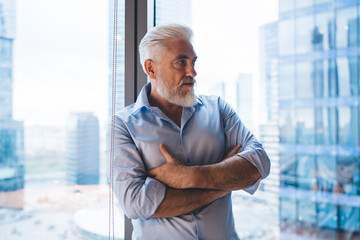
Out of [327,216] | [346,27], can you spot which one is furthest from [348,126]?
[327,216]

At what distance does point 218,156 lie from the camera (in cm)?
91

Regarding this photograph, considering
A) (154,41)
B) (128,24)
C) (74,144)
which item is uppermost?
(128,24)

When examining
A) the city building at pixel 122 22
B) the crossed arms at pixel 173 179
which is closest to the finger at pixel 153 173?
the crossed arms at pixel 173 179

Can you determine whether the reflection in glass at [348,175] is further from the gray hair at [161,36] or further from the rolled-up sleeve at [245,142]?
the gray hair at [161,36]

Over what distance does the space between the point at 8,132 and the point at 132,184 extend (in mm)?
755

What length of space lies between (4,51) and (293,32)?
2.27 m

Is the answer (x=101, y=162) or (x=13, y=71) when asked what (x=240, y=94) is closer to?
(x=101, y=162)

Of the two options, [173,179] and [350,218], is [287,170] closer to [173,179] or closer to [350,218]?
[350,218]

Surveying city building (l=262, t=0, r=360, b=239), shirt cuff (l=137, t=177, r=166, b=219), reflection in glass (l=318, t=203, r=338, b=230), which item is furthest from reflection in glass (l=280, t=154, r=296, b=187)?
shirt cuff (l=137, t=177, r=166, b=219)

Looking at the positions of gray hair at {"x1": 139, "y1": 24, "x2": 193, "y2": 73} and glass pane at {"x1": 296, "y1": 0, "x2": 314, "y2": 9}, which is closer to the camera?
gray hair at {"x1": 139, "y1": 24, "x2": 193, "y2": 73}

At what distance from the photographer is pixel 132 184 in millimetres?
767

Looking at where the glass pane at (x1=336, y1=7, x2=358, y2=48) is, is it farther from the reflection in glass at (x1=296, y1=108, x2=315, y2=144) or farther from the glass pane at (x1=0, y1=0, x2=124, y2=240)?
the glass pane at (x1=0, y1=0, x2=124, y2=240)

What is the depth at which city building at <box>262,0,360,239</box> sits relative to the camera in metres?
1.50

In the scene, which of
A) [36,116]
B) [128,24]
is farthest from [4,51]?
[128,24]
